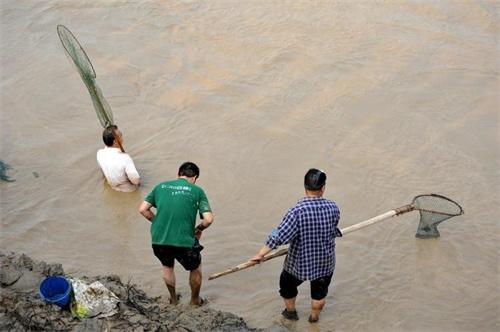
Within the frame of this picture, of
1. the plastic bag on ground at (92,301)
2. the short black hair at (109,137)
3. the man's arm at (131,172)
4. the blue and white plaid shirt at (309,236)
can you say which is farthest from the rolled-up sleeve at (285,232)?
the short black hair at (109,137)

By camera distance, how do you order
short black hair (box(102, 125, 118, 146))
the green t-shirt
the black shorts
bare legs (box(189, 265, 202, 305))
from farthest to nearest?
short black hair (box(102, 125, 118, 146)), bare legs (box(189, 265, 202, 305)), the black shorts, the green t-shirt

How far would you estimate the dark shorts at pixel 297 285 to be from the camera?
5.11 metres

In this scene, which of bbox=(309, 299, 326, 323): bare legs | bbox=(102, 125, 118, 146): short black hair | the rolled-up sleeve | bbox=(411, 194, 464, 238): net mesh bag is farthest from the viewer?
bbox=(102, 125, 118, 146): short black hair

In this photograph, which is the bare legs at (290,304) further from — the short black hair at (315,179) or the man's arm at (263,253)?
the short black hair at (315,179)

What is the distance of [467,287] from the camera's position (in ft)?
19.5

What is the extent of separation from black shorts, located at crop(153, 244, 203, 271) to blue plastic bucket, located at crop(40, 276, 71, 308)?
0.82m

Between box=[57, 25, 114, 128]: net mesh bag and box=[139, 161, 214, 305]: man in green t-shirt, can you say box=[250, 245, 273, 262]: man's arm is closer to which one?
box=[139, 161, 214, 305]: man in green t-shirt

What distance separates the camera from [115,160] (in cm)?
672

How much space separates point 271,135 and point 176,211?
11.2 ft

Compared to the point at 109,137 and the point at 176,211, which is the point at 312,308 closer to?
the point at 176,211

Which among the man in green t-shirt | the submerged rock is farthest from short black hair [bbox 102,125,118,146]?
the man in green t-shirt

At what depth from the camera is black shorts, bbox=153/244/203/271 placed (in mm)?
5145

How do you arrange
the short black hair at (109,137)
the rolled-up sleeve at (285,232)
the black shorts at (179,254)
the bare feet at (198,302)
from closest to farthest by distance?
the rolled-up sleeve at (285,232)
the black shorts at (179,254)
the bare feet at (198,302)
the short black hair at (109,137)

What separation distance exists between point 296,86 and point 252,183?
7.64ft
